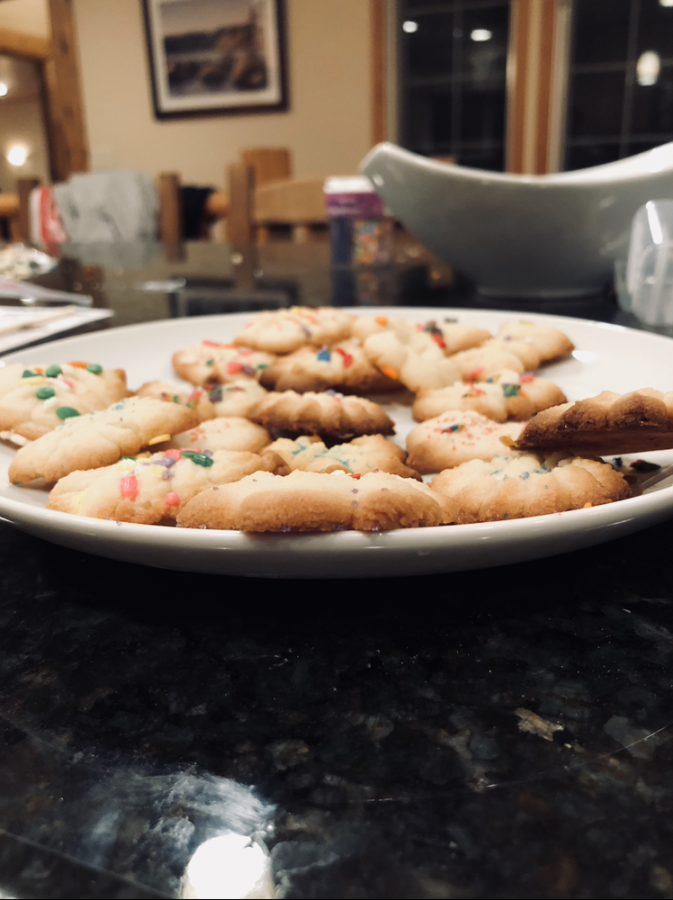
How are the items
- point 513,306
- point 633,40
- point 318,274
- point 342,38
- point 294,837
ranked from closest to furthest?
point 294,837, point 513,306, point 318,274, point 633,40, point 342,38

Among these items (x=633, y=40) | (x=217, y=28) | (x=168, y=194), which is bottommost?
(x=168, y=194)

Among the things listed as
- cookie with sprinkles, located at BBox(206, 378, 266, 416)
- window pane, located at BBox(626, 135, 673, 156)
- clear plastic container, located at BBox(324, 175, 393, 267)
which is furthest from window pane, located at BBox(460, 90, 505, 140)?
cookie with sprinkles, located at BBox(206, 378, 266, 416)

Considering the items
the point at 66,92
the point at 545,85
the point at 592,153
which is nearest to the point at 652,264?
the point at 545,85

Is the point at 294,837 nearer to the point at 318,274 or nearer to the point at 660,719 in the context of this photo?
the point at 660,719

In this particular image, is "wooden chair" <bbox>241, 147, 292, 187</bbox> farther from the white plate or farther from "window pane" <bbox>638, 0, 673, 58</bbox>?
the white plate

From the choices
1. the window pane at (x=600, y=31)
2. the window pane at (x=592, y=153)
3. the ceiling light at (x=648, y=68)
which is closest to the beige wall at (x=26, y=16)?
the window pane at (x=600, y=31)

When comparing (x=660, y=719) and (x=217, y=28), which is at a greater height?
(x=217, y=28)

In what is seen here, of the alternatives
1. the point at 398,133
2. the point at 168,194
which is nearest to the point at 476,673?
the point at 168,194

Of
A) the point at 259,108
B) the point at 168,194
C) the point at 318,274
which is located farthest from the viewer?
the point at 259,108
